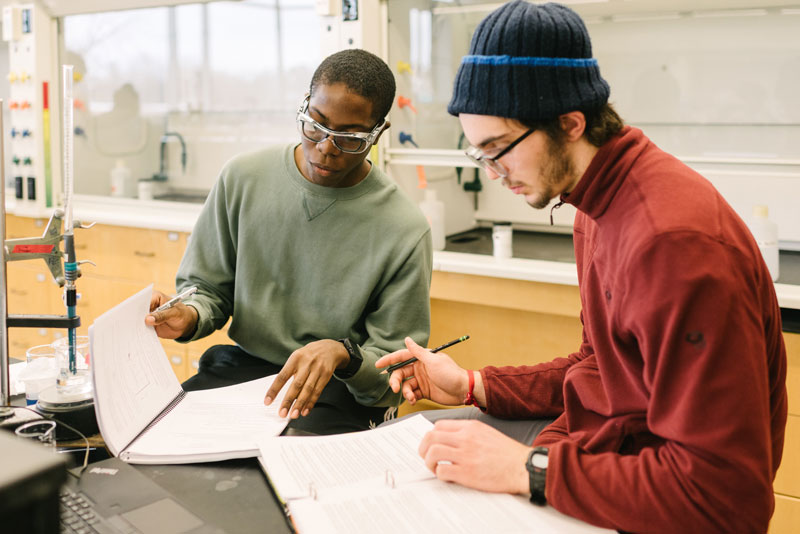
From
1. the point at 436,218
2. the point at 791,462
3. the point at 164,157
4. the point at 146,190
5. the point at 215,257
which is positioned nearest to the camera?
the point at 215,257

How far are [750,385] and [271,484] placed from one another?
582 millimetres

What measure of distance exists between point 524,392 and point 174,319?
0.69m

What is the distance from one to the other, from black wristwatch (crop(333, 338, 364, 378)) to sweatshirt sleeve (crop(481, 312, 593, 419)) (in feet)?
0.83

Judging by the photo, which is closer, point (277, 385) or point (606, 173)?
point (606, 173)

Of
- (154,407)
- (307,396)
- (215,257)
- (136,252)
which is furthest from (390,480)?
(136,252)

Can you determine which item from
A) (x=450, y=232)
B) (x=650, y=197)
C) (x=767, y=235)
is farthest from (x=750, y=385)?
(x=450, y=232)

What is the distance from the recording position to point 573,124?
3.26 ft

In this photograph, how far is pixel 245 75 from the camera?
3539mm

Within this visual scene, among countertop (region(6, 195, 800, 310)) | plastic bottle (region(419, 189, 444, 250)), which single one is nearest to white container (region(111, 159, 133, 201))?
countertop (region(6, 195, 800, 310))

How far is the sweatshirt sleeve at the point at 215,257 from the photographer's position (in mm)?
1665

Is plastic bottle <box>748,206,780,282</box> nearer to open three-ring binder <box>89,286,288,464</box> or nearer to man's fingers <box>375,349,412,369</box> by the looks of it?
man's fingers <box>375,349,412,369</box>

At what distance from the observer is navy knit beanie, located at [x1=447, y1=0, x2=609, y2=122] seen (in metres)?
0.95

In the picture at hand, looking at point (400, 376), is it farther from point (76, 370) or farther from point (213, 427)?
point (76, 370)

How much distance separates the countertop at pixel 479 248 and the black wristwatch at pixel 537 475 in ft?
4.35
